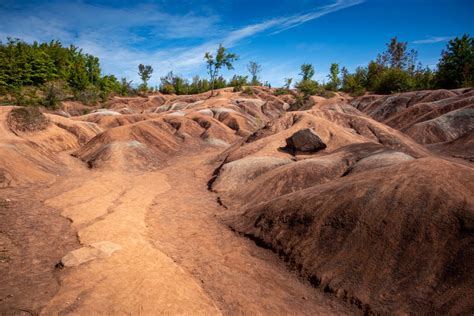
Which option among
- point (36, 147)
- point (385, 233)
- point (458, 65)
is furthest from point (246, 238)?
point (458, 65)

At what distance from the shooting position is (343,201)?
283 inches

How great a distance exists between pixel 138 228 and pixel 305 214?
4.82m

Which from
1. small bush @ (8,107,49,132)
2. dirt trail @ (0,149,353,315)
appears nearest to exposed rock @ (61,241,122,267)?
dirt trail @ (0,149,353,315)

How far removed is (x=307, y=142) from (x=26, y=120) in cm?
1793

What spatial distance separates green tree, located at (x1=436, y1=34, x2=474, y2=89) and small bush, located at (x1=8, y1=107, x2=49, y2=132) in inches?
1734

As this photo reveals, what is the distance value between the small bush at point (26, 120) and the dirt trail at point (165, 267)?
10.0 m

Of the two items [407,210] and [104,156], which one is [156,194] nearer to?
[104,156]

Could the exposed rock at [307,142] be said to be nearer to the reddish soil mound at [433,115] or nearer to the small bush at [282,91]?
the reddish soil mound at [433,115]

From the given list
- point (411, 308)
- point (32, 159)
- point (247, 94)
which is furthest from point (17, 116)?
point (247, 94)

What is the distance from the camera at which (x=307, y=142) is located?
15.3 metres

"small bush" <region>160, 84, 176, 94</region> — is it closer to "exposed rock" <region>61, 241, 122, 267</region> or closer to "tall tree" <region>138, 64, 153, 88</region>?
"tall tree" <region>138, 64, 153, 88</region>

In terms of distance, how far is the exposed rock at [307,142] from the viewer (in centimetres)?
1527

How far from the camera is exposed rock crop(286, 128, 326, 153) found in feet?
50.1

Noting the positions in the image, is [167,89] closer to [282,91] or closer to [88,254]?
[282,91]
